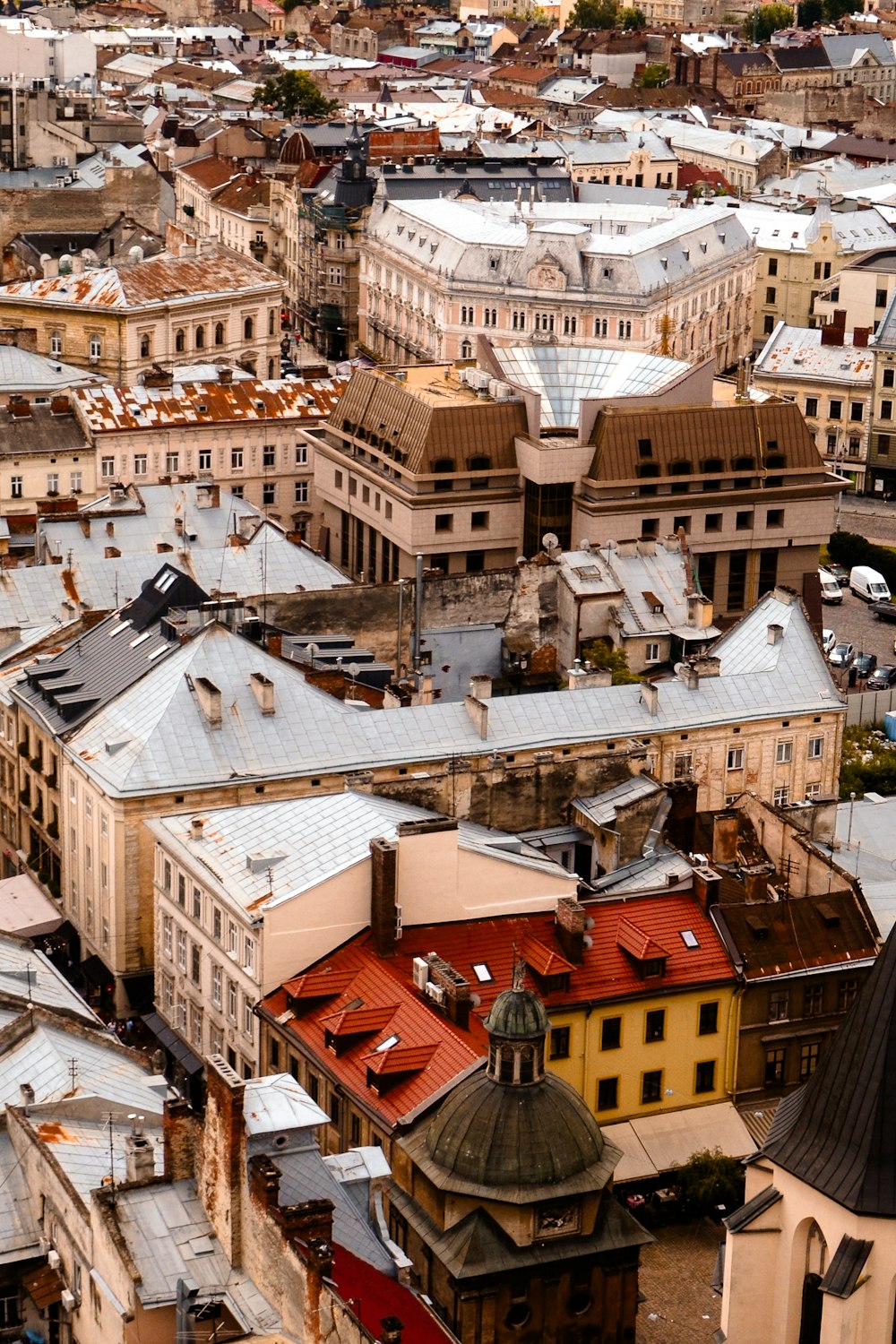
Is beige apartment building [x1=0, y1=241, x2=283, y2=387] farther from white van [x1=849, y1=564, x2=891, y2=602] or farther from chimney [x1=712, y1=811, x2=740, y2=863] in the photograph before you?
chimney [x1=712, y1=811, x2=740, y2=863]

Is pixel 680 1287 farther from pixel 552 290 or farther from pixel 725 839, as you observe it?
pixel 552 290

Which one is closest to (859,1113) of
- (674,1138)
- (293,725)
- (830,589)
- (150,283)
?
(674,1138)

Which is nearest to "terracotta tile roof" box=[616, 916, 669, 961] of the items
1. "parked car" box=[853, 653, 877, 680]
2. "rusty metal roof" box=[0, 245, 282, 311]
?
"parked car" box=[853, 653, 877, 680]

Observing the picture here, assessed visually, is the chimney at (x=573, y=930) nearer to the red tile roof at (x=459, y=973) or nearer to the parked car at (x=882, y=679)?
the red tile roof at (x=459, y=973)

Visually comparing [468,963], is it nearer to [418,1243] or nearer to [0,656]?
[418,1243]

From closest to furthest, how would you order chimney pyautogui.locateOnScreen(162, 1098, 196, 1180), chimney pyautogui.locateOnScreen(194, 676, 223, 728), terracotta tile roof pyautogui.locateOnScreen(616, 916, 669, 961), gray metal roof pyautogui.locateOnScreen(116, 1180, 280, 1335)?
gray metal roof pyautogui.locateOnScreen(116, 1180, 280, 1335) → chimney pyautogui.locateOnScreen(162, 1098, 196, 1180) → terracotta tile roof pyautogui.locateOnScreen(616, 916, 669, 961) → chimney pyautogui.locateOnScreen(194, 676, 223, 728)

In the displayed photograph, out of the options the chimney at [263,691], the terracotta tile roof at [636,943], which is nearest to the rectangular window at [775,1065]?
the terracotta tile roof at [636,943]

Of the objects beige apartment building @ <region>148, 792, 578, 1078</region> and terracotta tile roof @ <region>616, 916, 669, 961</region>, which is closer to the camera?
beige apartment building @ <region>148, 792, 578, 1078</region>
